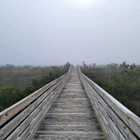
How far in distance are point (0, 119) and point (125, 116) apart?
59.5 inches

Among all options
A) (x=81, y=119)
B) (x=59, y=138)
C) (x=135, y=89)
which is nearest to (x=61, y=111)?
(x=81, y=119)

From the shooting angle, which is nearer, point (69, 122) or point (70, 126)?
point (70, 126)

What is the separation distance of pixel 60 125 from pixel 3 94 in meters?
9.44

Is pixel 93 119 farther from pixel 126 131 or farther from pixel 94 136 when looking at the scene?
pixel 126 131

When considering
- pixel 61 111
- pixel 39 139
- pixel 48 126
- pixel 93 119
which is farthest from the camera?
pixel 61 111

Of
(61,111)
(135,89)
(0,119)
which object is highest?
(0,119)

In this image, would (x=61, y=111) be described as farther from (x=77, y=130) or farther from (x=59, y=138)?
(x=59, y=138)

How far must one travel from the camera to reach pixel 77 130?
11.3ft

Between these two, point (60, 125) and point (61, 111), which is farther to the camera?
point (61, 111)

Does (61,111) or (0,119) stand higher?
(0,119)

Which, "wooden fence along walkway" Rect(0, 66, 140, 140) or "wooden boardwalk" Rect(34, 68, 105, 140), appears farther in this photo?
"wooden boardwalk" Rect(34, 68, 105, 140)

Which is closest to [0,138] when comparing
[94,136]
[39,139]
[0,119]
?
[0,119]

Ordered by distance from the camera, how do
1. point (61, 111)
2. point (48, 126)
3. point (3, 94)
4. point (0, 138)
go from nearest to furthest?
point (0, 138) < point (48, 126) < point (61, 111) < point (3, 94)

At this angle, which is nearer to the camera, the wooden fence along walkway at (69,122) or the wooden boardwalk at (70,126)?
the wooden fence along walkway at (69,122)
